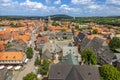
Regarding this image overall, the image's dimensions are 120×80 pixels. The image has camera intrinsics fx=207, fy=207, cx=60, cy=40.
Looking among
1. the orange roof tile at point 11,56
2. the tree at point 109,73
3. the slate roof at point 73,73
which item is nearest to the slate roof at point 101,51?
the tree at point 109,73

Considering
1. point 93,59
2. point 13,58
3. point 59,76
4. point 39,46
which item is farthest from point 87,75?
point 39,46

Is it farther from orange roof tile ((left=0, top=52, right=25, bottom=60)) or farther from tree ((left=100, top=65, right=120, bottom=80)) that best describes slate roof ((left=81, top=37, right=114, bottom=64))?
orange roof tile ((left=0, top=52, right=25, bottom=60))

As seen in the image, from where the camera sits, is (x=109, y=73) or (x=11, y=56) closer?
(x=109, y=73)

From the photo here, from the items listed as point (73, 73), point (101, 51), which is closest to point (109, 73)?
point (73, 73)

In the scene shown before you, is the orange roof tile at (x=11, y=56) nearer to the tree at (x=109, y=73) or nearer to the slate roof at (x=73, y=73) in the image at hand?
the slate roof at (x=73, y=73)

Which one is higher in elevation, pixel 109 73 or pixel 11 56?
pixel 109 73

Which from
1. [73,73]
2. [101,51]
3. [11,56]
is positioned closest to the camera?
[73,73]

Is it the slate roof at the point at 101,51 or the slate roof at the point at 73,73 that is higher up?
the slate roof at the point at 73,73

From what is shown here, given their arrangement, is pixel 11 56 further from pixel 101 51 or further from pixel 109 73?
pixel 109 73

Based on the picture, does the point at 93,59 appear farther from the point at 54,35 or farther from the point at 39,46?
the point at 54,35

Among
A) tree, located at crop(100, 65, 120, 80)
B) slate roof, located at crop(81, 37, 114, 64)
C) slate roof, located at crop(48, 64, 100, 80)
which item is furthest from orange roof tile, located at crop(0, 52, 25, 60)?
tree, located at crop(100, 65, 120, 80)
